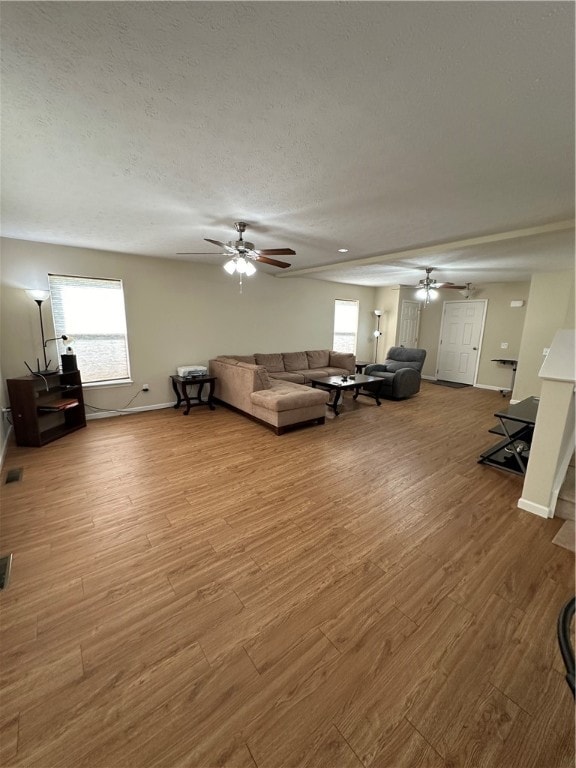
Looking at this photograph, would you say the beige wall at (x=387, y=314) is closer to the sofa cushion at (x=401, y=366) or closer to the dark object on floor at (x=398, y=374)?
the dark object on floor at (x=398, y=374)

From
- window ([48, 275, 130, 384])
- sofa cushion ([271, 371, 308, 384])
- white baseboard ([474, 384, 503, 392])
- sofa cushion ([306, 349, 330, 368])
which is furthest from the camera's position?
white baseboard ([474, 384, 503, 392])

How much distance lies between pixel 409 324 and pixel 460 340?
1.33m

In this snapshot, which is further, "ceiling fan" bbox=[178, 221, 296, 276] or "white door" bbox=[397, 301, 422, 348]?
"white door" bbox=[397, 301, 422, 348]

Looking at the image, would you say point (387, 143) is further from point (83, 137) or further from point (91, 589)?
point (91, 589)

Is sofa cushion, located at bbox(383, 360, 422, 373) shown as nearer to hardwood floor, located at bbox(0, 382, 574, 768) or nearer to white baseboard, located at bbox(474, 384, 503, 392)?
white baseboard, located at bbox(474, 384, 503, 392)

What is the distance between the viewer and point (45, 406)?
3.72 m

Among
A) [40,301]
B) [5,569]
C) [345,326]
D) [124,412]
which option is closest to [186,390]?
[124,412]

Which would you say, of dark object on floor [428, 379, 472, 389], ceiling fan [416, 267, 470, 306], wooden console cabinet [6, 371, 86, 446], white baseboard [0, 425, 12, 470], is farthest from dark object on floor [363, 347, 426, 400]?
white baseboard [0, 425, 12, 470]

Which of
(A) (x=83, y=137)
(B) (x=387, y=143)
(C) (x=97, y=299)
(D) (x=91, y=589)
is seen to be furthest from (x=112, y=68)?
(C) (x=97, y=299)

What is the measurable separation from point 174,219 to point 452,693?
3940 mm

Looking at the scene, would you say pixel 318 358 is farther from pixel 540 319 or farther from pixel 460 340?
pixel 540 319

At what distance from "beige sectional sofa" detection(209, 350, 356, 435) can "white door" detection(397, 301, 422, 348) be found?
3.06 meters

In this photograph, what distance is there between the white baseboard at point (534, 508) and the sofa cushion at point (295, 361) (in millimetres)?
4535

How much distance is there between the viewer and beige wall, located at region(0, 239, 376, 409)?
153 inches
